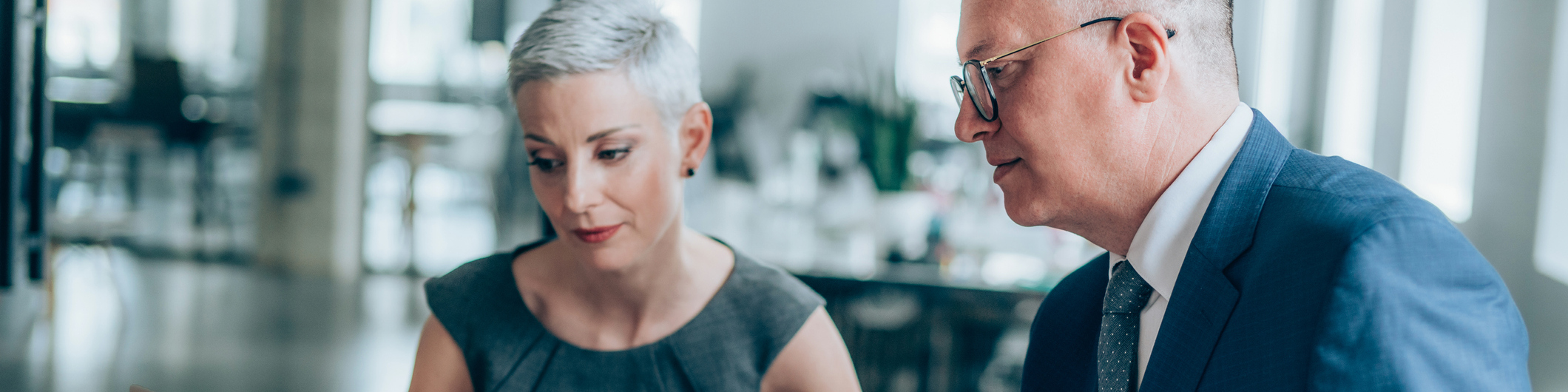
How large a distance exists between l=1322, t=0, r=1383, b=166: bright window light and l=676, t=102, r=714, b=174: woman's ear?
332 centimetres

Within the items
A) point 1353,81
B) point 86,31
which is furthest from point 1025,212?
point 86,31

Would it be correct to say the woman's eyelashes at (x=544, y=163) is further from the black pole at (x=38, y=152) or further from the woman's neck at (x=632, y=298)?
the black pole at (x=38, y=152)

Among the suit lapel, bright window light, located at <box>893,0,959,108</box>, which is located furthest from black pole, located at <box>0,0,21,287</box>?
bright window light, located at <box>893,0,959,108</box>

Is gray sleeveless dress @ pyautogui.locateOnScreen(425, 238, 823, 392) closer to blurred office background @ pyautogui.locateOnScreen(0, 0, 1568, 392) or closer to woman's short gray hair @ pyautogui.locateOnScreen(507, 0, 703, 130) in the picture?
woman's short gray hair @ pyautogui.locateOnScreen(507, 0, 703, 130)

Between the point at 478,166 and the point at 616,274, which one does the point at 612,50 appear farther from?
the point at 478,166

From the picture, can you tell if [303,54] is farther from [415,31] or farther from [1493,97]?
[1493,97]

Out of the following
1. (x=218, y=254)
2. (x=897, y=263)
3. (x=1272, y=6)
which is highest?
(x=1272, y=6)

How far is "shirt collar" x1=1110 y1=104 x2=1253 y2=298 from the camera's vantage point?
90 centimetres

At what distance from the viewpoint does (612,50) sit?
46.8 inches

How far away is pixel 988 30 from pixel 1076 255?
9.23 ft

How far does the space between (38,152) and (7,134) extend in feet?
0.25

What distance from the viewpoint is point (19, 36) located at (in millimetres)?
2145

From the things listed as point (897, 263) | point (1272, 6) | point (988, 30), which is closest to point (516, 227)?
point (897, 263)

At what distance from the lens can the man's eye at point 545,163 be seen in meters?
1.22
